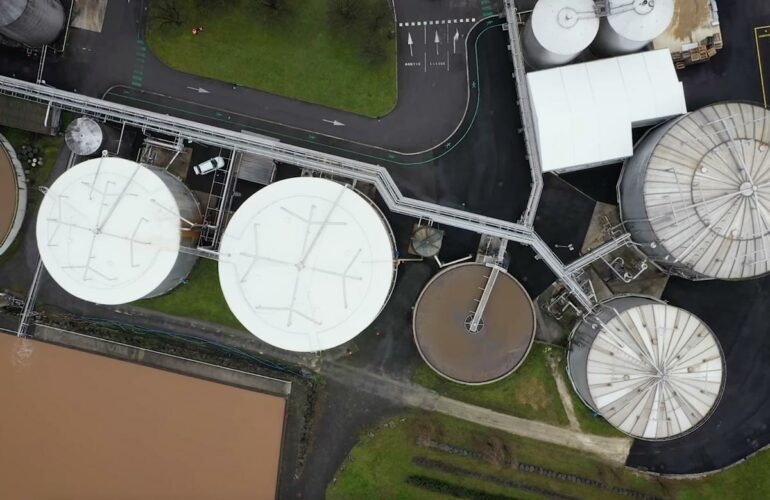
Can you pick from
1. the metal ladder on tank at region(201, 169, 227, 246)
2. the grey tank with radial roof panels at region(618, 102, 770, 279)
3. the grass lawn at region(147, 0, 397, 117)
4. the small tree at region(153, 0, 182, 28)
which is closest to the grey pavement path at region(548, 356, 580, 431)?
the grey tank with radial roof panels at region(618, 102, 770, 279)

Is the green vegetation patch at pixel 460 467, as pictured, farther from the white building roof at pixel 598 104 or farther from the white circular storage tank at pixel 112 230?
the white building roof at pixel 598 104

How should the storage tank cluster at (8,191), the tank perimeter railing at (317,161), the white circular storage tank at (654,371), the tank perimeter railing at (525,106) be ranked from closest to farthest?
the white circular storage tank at (654,371) < the tank perimeter railing at (317,161) < the tank perimeter railing at (525,106) < the storage tank cluster at (8,191)

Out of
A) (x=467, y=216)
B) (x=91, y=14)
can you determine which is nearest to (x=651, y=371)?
(x=467, y=216)

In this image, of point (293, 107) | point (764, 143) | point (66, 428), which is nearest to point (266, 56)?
point (293, 107)

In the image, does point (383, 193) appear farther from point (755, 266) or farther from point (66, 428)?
point (66, 428)

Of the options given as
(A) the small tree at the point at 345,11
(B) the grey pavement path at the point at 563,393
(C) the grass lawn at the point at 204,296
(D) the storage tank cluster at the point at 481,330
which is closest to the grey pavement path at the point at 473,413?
(B) the grey pavement path at the point at 563,393

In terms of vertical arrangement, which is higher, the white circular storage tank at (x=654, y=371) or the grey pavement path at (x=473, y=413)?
the white circular storage tank at (x=654, y=371)
